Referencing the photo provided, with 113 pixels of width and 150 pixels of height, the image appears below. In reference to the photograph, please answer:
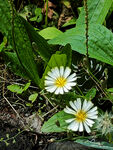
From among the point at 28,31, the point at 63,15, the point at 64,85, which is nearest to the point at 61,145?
the point at 64,85

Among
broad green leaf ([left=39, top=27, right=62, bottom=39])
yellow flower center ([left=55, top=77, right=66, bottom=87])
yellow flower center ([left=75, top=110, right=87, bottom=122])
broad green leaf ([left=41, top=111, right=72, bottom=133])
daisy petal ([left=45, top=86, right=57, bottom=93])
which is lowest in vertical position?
broad green leaf ([left=41, top=111, right=72, bottom=133])

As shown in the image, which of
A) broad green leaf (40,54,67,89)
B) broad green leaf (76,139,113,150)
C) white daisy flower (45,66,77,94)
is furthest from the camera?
broad green leaf (40,54,67,89)

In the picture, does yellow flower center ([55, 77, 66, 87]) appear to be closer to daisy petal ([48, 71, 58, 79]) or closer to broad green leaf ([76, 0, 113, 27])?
daisy petal ([48, 71, 58, 79])

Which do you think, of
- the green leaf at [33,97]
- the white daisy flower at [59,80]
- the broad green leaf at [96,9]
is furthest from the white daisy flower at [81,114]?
the broad green leaf at [96,9]

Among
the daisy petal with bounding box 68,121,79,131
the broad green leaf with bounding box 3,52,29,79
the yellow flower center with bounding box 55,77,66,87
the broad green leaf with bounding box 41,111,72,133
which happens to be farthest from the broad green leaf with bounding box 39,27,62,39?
the daisy petal with bounding box 68,121,79,131

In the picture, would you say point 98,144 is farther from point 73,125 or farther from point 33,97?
point 33,97

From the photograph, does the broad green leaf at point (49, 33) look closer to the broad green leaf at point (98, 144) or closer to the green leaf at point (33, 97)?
the green leaf at point (33, 97)

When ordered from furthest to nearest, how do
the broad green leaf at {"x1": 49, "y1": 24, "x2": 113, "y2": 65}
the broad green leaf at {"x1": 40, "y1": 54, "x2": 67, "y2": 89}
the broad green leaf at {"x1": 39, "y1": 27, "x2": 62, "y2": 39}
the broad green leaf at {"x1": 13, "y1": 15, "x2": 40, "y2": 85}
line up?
1. the broad green leaf at {"x1": 39, "y1": 27, "x2": 62, "y2": 39}
2. the broad green leaf at {"x1": 13, "y1": 15, "x2": 40, "y2": 85}
3. the broad green leaf at {"x1": 49, "y1": 24, "x2": 113, "y2": 65}
4. the broad green leaf at {"x1": 40, "y1": 54, "x2": 67, "y2": 89}
